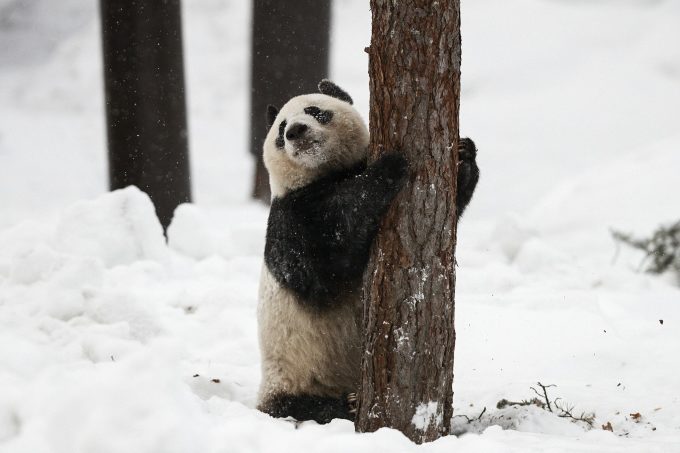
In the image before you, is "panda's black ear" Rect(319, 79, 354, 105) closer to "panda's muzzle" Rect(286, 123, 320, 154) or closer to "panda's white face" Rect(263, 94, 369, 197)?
"panda's white face" Rect(263, 94, 369, 197)

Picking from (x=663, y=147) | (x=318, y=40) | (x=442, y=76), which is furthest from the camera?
(x=663, y=147)

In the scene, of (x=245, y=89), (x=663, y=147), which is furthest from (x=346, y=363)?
(x=245, y=89)

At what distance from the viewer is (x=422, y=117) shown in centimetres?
269

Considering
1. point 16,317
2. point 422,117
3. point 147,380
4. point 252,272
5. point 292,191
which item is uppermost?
point 422,117

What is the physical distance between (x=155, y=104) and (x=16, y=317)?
11.9 feet

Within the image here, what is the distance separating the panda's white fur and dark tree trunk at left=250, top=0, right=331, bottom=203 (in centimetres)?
459

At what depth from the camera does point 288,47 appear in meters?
7.97

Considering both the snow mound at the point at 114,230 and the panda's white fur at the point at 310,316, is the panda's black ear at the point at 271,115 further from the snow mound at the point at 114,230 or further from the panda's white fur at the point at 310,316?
A: the snow mound at the point at 114,230

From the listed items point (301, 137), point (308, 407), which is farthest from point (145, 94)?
point (308, 407)

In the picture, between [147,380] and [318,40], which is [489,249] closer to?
[318,40]

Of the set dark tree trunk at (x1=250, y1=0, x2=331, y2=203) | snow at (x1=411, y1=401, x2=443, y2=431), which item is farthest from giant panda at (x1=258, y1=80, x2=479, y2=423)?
dark tree trunk at (x1=250, y1=0, x2=331, y2=203)

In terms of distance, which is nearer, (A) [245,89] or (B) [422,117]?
(B) [422,117]

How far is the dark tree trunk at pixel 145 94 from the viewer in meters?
6.94

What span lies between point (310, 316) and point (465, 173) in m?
0.96
